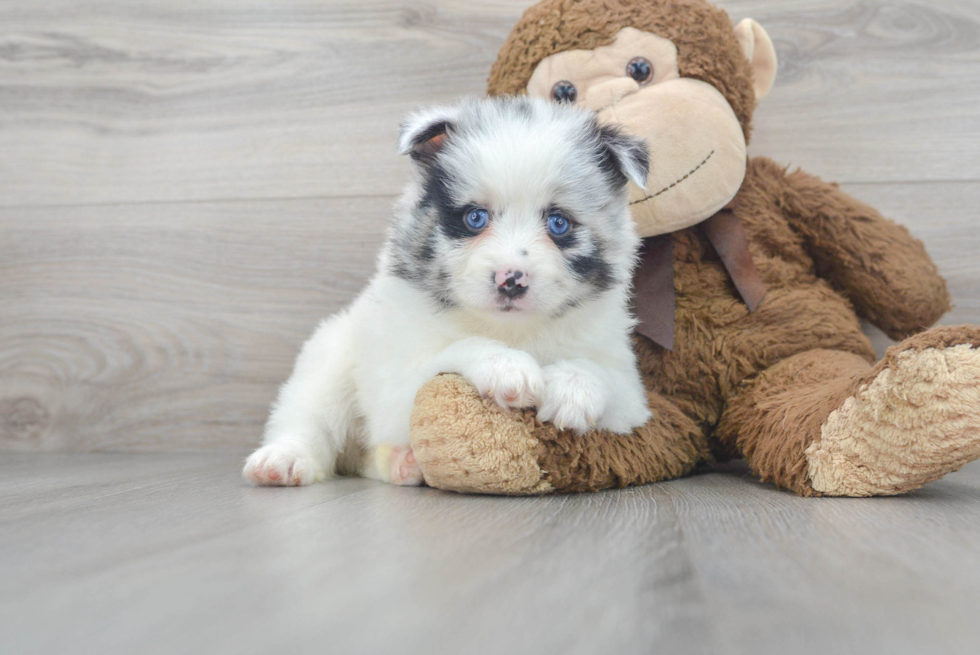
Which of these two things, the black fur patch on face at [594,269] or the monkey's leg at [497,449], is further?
the black fur patch on face at [594,269]

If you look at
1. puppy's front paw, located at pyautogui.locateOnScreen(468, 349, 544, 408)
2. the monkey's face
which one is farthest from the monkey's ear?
puppy's front paw, located at pyautogui.locateOnScreen(468, 349, 544, 408)

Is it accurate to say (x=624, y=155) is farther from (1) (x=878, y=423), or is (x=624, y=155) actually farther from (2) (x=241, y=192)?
(2) (x=241, y=192)

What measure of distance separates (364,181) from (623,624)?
6.27 feet

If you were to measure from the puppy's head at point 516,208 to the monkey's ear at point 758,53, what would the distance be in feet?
1.95

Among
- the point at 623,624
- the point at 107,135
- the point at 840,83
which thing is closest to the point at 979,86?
the point at 840,83

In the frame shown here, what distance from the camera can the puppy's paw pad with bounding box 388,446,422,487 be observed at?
1.59 metres

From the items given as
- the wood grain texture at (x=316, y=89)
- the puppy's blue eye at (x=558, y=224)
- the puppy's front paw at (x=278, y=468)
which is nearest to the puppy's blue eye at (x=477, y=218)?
the puppy's blue eye at (x=558, y=224)

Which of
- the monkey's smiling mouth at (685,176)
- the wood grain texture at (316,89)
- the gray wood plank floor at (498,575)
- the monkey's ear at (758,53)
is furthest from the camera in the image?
the wood grain texture at (316,89)

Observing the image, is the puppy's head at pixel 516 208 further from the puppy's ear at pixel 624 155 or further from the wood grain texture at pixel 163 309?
the wood grain texture at pixel 163 309

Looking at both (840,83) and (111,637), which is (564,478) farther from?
(840,83)

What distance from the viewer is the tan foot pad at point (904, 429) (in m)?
1.21

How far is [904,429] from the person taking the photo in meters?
1.27

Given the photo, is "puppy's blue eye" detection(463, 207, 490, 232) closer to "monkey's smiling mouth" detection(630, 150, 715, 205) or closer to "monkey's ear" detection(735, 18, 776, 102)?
"monkey's smiling mouth" detection(630, 150, 715, 205)

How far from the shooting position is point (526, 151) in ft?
4.80
